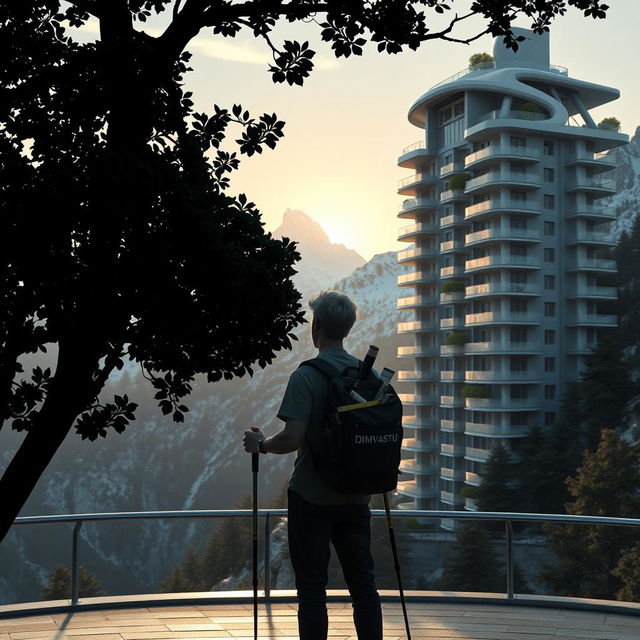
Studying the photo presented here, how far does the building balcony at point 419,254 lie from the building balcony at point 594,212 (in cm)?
1414

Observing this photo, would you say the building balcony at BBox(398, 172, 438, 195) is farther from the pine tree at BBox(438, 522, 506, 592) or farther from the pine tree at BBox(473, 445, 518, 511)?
the pine tree at BBox(438, 522, 506, 592)

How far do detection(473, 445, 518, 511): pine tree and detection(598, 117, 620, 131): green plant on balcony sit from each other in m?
30.3

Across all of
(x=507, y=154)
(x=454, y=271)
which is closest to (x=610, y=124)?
(x=507, y=154)

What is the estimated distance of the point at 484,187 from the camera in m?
76.7

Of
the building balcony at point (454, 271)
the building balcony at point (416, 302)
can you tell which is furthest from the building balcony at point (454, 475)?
the building balcony at point (454, 271)

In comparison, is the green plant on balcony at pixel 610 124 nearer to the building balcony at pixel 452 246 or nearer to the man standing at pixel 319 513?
the building balcony at pixel 452 246

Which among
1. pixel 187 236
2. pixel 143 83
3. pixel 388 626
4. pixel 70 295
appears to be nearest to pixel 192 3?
pixel 143 83

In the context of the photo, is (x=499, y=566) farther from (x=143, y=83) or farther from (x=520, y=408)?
(x=520, y=408)

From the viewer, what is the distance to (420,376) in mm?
88125

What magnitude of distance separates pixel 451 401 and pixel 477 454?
22.9 ft

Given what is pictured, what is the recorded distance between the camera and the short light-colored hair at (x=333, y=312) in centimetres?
435

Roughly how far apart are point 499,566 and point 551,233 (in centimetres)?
7339

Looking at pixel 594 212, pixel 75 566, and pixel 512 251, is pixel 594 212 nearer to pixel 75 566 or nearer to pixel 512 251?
pixel 512 251

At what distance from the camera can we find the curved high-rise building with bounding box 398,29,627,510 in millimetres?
75875
